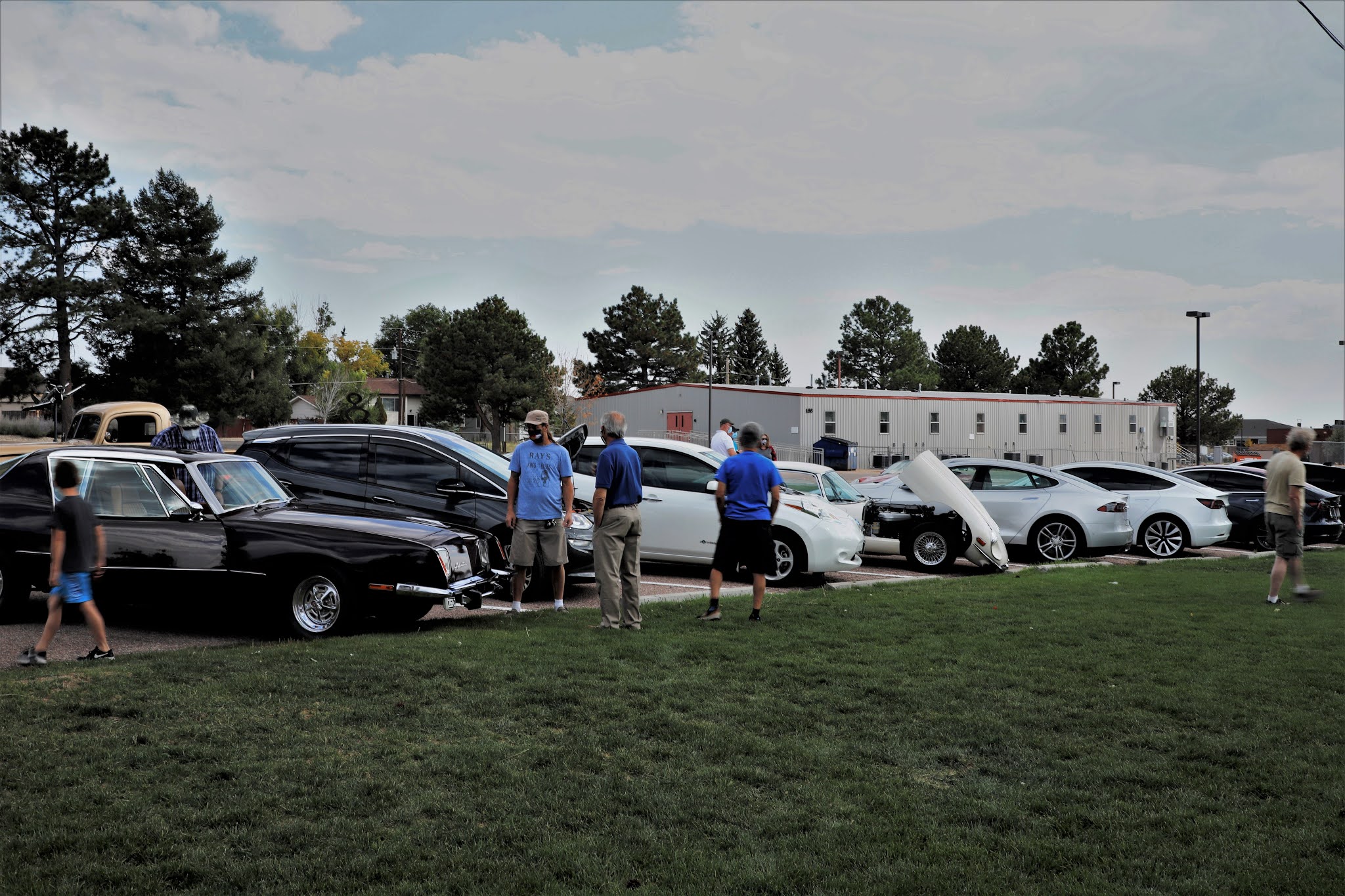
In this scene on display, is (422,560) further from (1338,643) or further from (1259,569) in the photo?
(1259,569)

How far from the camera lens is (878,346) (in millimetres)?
113938

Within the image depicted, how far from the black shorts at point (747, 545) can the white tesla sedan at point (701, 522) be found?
2.98 metres

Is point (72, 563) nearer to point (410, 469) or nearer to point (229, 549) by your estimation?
point (229, 549)

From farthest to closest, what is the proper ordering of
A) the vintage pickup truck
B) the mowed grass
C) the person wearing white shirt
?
1. the vintage pickup truck
2. the person wearing white shirt
3. the mowed grass

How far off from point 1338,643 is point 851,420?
162 feet

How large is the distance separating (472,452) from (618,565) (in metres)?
2.94

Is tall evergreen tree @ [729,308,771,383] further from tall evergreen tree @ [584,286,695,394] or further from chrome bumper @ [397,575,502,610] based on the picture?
chrome bumper @ [397,575,502,610]

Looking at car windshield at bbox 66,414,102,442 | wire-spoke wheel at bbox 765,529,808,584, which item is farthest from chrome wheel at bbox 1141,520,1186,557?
car windshield at bbox 66,414,102,442

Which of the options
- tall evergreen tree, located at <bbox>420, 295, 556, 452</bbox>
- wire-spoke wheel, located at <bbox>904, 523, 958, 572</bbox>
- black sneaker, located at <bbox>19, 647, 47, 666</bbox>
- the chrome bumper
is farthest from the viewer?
tall evergreen tree, located at <bbox>420, 295, 556, 452</bbox>

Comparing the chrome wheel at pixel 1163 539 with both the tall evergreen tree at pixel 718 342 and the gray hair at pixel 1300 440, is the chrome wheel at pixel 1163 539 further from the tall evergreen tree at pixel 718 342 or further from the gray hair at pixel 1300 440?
the tall evergreen tree at pixel 718 342

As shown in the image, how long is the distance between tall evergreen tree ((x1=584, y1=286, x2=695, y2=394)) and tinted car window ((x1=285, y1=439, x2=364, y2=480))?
81.1m

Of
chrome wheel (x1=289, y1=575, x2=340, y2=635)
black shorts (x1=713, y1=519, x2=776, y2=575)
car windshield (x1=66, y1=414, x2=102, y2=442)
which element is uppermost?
car windshield (x1=66, y1=414, x2=102, y2=442)

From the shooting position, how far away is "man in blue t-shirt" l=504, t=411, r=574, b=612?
944 cm

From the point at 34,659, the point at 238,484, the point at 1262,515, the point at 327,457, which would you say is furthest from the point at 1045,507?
the point at 34,659
